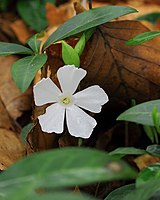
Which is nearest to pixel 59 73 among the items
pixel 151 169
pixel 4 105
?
pixel 151 169

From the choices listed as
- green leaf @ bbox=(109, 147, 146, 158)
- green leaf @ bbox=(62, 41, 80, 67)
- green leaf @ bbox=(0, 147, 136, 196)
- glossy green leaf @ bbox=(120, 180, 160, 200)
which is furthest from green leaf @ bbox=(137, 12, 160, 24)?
green leaf @ bbox=(0, 147, 136, 196)

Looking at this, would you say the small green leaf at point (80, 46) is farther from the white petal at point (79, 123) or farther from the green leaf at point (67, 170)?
the green leaf at point (67, 170)

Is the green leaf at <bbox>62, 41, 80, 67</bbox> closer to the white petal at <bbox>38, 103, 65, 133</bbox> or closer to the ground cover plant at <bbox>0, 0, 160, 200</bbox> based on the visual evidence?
the ground cover plant at <bbox>0, 0, 160, 200</bbox>

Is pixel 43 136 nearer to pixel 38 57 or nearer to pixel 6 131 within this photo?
pixel 6 131

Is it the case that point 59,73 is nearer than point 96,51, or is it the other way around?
point 59,73

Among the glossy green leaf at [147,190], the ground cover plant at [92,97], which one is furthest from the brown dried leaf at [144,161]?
the glossy green leaf at [147,190]

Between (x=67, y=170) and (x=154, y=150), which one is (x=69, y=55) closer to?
(x=154, y=150)
